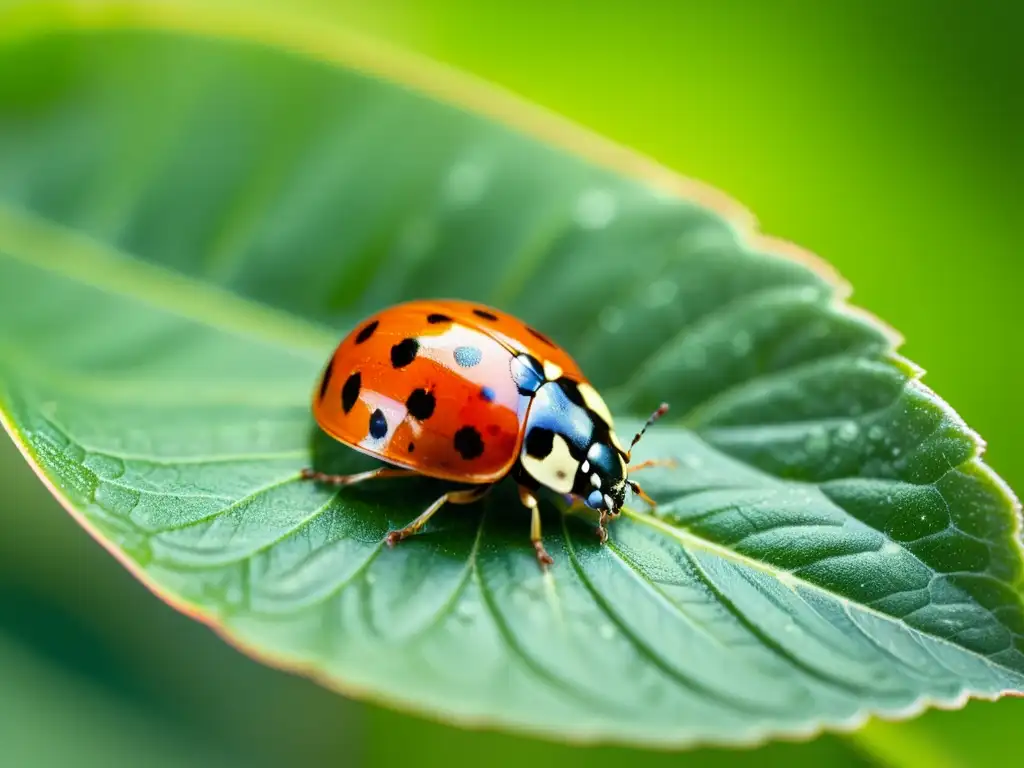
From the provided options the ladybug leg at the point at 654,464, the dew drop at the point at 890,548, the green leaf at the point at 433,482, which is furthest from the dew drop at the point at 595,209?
the dew drop at the point at 890,548

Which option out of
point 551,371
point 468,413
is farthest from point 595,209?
point 468,413

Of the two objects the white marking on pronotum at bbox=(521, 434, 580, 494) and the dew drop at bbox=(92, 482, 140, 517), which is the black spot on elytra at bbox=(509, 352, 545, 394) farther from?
the dew drop at bbox=(92, 482, 140, 517)

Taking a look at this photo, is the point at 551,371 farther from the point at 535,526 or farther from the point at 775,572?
the point at 775,572

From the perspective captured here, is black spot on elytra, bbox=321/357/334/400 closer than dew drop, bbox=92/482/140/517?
No

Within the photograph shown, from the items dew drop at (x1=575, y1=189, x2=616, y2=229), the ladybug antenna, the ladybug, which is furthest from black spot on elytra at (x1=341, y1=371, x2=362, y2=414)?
dew drop at (x1=575, y1=189, x2=616, y2=229)

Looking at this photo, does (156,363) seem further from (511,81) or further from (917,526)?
(511,81)

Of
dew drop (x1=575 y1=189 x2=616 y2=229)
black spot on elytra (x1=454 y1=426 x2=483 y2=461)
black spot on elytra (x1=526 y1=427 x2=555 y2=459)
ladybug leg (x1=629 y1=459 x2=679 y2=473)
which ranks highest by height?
dew drop (x1=575 y1=189 x2=616 y2=229)
